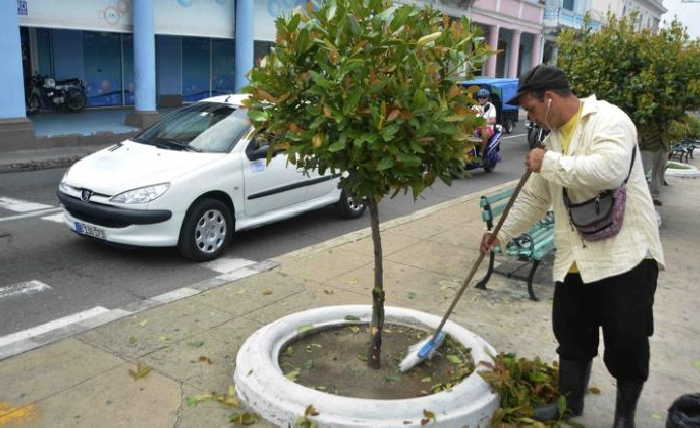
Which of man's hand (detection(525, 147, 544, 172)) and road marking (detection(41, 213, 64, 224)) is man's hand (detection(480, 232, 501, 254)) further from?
road marking (detection(41, 213, 64, 224))

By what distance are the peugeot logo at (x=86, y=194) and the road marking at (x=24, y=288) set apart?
0.91 m

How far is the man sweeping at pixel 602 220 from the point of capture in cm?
304

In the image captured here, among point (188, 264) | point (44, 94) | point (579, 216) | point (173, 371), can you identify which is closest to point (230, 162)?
point (188, 264)

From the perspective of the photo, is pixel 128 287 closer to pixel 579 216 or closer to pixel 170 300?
pixel 170 300

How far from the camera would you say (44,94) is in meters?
17.7

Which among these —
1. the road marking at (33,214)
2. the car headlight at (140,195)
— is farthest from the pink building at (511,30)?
the car headlight at (140,195)

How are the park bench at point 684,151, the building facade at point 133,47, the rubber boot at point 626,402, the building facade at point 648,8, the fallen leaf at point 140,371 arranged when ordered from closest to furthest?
1. the rubber boot at point 626,402
2. the fallen leaf at point 140,371
3. the building facade at point 133,47
4. the park bench at point 684,151
5. the building facade at point 648,8

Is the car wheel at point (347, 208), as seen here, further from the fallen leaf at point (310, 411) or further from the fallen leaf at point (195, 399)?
the fallen leaf at point (310, 411)

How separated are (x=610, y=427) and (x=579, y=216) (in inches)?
51.4

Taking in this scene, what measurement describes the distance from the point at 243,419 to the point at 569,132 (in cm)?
228

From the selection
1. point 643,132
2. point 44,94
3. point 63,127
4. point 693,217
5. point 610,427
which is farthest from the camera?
point 44,94

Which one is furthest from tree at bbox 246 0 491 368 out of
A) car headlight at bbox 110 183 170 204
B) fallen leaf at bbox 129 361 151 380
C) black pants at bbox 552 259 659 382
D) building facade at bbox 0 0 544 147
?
building facade at bbox 0 0 544 147

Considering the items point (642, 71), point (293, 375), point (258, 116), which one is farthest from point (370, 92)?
point (642, 71)

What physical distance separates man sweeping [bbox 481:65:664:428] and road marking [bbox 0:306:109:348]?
3.68m
